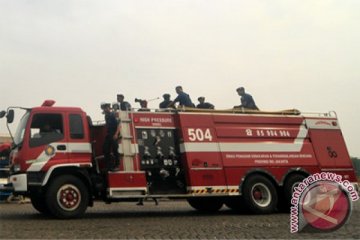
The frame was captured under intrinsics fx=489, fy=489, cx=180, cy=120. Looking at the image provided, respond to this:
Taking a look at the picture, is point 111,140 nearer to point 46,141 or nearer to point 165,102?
point 46,141

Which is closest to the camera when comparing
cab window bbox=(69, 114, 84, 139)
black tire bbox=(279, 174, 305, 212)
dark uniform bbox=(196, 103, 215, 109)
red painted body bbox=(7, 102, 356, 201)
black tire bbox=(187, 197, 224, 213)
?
red painted body bbox=(7, 102, 356, 201)

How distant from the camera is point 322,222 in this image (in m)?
9.84

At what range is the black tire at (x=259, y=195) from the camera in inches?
517

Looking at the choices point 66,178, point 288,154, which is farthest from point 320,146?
point 66,178

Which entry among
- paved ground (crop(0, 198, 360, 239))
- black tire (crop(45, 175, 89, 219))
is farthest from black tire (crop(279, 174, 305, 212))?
black tire (crop(45, 175, 89, 219))

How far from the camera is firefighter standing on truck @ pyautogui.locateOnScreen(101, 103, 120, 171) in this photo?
39.1 feet

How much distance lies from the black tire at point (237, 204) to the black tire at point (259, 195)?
260 mm

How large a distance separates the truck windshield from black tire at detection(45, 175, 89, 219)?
4.26ft

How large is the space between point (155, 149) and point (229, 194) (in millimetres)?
2331

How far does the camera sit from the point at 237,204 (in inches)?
552

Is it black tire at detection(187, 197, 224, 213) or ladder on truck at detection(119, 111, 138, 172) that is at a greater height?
ladder on truck at detection(119, 111, 138, 172)

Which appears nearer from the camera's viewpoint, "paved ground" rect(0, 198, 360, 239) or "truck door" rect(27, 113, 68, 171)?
"paved ground" rect(0, 198, 360, 239)

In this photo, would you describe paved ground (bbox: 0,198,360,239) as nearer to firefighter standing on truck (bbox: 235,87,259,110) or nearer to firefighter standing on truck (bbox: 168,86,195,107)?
firefighter standing on truck (bbox: 168,86,195,107)

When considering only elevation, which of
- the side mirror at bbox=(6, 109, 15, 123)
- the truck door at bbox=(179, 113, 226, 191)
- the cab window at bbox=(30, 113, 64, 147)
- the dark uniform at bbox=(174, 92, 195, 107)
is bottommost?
the truck door at bbox=(179, 113, 226, 191)
